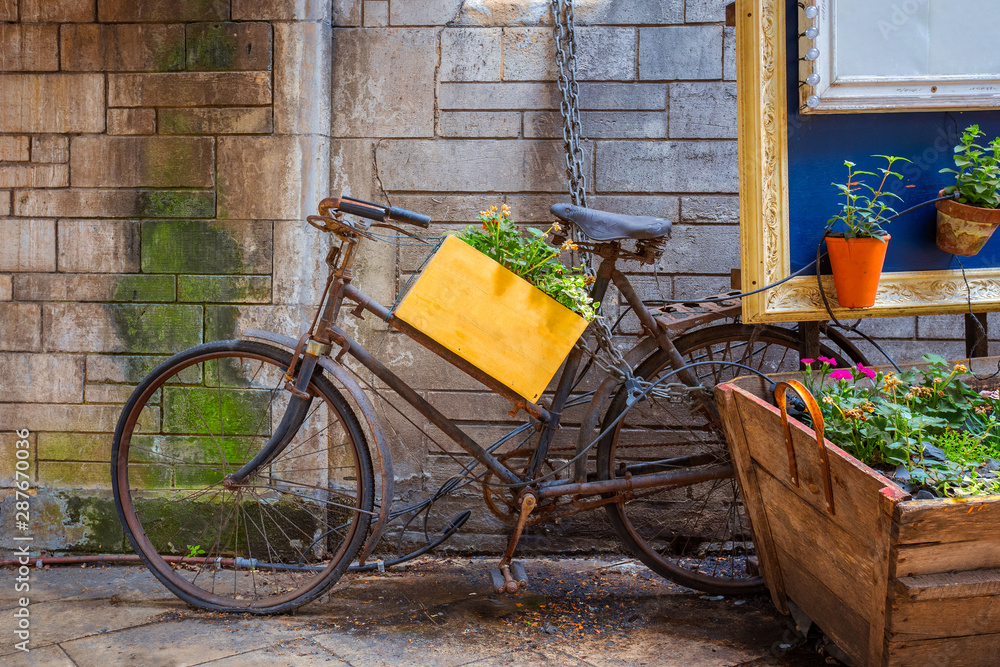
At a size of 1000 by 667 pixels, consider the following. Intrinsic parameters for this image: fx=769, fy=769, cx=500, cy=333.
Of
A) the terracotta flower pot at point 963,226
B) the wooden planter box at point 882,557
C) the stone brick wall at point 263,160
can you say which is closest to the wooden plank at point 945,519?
the wooden planter box at point 882,557

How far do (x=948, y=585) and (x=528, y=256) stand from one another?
1.60 metres

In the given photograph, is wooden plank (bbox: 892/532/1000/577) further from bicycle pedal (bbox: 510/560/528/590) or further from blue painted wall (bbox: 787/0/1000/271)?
bicycle pedal (bbox: 510/560/528/590)

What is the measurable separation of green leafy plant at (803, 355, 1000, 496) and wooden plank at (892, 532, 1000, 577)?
137 mm

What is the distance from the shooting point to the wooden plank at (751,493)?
260cm

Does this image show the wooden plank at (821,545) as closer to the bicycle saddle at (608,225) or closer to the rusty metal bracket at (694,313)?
the rusty metal bracket at (694,313)

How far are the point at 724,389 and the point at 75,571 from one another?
9.56 ft

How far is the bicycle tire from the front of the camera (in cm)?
318

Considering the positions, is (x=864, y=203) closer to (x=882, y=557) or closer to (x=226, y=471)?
(x=882, y=557)

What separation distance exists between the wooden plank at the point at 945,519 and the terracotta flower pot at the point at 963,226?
1259 mm

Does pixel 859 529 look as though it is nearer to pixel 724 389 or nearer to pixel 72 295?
pixel 724 389

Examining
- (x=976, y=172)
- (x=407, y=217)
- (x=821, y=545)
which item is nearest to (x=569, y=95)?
(x=407, y=217)

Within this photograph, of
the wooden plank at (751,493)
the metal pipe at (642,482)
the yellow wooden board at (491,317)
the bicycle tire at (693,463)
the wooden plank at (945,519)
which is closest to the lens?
the wooden plank at (945,519)

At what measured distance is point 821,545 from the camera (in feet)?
7.54

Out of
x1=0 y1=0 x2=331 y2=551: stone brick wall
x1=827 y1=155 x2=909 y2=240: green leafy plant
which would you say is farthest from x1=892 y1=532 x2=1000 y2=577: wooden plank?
x1=0 y1=0 x2=331 y2=551: stone brick wall
